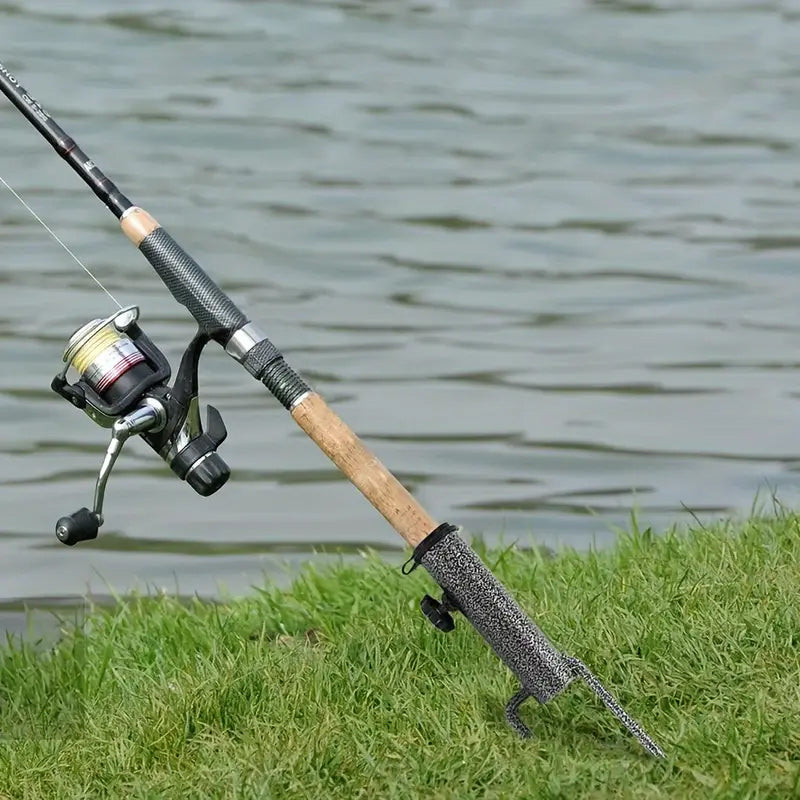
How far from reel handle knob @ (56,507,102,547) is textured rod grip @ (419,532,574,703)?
807mm

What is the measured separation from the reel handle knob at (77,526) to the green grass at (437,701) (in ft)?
1.78

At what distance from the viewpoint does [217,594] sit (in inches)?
287

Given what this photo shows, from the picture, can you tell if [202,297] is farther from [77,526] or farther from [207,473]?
[77,526]

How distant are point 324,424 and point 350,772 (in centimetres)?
84

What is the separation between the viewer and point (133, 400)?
15.2 feet

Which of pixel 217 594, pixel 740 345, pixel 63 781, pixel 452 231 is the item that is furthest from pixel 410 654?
pixel 452 231

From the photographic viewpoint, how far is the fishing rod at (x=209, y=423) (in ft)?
14.9

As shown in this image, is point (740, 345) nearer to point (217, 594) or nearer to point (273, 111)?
point (217, 594)

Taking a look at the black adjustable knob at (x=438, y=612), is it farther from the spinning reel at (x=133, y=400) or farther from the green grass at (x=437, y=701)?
the spinning reel at (x=133, y=400)

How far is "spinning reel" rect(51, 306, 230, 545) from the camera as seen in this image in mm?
4613

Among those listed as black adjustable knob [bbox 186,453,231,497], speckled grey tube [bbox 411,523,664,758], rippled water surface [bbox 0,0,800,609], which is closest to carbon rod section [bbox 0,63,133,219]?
black adjustable knob [bbox 186,453,231,497]

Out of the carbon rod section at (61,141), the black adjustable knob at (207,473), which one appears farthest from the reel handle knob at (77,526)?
the carbon rod section at (61,141)

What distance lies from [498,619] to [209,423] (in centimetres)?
88

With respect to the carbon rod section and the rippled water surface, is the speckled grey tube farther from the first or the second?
the rippled water surface
